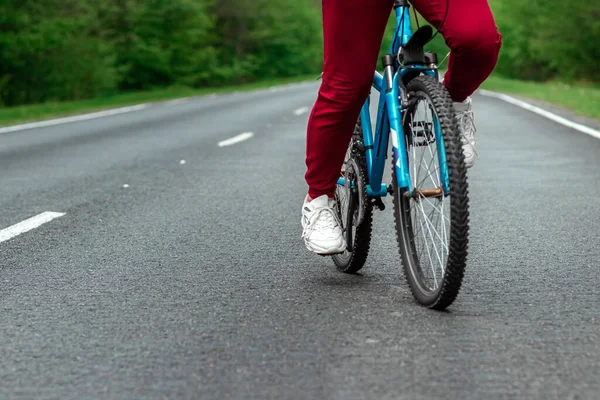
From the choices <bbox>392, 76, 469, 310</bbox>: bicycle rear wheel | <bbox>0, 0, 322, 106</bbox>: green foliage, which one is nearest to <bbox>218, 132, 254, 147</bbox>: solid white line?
<bbox>392, 76, 469, 310</bbox>: bicycle rear wheel

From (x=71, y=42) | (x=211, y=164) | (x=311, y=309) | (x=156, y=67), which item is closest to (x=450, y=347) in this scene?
(x=311, y=309)

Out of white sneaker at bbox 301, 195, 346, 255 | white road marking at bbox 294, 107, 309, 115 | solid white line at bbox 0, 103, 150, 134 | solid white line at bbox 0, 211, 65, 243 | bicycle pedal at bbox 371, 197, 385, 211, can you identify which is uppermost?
bicycle pedal at bbox 371, 197, 385, 211

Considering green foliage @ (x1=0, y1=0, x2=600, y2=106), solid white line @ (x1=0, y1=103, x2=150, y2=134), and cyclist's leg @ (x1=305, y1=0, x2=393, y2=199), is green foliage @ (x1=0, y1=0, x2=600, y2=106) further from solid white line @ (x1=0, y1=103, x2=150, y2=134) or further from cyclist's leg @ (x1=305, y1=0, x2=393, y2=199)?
solid white line @ (x1=0, y1=103, x2=150, y2=134)

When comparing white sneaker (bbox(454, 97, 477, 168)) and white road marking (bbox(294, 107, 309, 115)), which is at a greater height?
white sneaker (bbox(454, 97, 477, 168))

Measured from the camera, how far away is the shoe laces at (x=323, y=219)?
12.2ft

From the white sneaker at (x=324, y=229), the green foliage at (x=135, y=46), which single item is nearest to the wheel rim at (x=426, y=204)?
the white sneaker at (x=324, y=229)

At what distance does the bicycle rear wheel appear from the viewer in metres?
3.00

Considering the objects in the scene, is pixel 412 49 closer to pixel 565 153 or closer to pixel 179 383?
pixel 179 383

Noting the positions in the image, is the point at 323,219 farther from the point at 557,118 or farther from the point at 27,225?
the point at 557,118

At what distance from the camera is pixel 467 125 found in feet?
11.7

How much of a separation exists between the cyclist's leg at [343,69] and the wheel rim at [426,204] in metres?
0.24

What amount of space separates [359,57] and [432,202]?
554 millimetres

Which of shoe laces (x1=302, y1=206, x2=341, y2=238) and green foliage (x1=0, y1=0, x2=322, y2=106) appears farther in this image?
green foliage (x1=0, y1=0, x2=322, y2=106)

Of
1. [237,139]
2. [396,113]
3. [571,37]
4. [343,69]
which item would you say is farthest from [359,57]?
[571,37]
